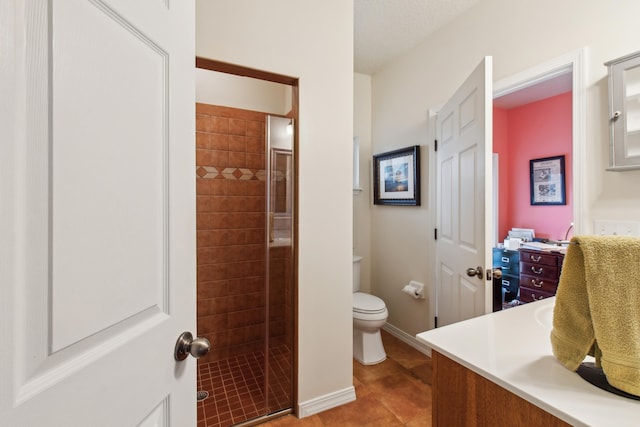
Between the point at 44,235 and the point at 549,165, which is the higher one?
the point at 549,165

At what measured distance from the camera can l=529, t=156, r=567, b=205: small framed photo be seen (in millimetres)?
3196

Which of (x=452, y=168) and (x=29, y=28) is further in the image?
(x=452, y=168)

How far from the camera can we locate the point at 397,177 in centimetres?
263

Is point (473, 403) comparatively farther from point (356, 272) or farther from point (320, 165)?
point (356, 272)

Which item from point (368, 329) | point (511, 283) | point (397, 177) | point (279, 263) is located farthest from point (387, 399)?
point (511, 283)

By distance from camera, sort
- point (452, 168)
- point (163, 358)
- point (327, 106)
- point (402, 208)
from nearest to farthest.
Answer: point (163, 358), point (327, 106), point (452, 168), point (402, 208)

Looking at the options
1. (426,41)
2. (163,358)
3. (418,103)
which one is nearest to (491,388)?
(163,358)

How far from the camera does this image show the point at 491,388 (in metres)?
0.75

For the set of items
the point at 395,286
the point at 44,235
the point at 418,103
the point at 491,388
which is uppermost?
the point at 418,103

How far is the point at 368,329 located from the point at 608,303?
173 centimetres

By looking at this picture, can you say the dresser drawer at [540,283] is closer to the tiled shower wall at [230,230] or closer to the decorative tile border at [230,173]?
the tiled shower wall at [230,230]

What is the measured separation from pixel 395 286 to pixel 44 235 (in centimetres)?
263

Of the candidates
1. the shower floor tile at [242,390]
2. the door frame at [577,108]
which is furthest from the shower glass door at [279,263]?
the door frame at [577,108]

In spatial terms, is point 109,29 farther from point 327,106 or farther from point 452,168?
point 452,168
